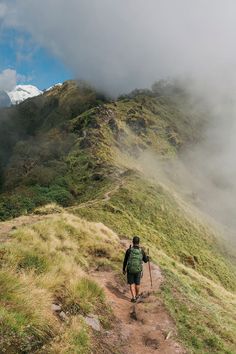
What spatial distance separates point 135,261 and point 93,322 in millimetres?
5067

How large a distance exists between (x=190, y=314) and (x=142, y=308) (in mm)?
1827

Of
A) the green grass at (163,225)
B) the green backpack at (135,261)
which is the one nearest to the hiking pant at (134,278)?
the green backpack at (135,261)

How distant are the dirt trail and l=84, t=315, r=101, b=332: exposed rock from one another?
1.31 ft

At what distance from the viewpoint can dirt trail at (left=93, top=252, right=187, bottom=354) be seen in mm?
13123

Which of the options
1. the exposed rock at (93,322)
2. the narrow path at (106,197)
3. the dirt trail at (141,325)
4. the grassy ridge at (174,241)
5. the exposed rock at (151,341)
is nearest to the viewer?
the exposed rock at (93,322)

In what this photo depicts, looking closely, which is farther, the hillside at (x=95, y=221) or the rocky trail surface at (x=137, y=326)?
the rocky trail surface at (x=137, y=326)

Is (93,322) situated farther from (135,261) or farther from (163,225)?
(163,225)

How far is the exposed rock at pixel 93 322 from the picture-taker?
1285cm

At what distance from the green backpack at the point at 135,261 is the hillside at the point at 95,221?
1.61 meters

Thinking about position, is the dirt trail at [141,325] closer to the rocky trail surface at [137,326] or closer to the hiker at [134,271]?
the rocky trail surface at [137,326]

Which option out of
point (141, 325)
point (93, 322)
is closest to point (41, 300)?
point (93, 322)

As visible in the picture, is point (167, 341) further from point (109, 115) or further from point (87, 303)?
point (109, 115)

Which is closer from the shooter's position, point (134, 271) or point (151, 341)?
point (151, 341)

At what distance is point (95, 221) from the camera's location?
4106cm
